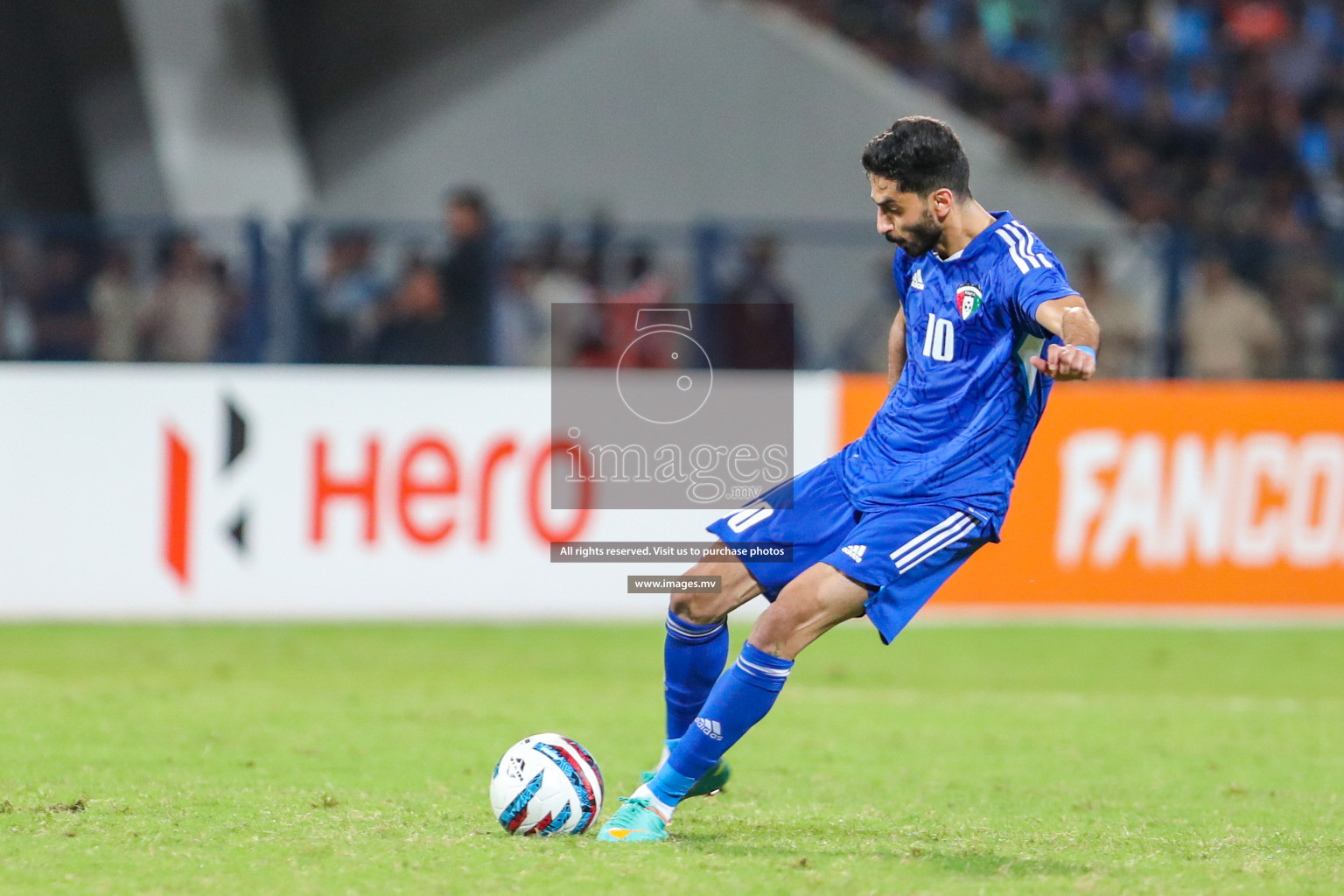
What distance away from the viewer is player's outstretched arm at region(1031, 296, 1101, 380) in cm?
475

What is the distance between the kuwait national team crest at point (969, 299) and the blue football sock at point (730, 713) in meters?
1.25

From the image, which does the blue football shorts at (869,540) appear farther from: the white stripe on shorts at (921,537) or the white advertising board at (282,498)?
the white advertising board at (282,498)

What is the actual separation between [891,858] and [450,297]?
777 centimetres

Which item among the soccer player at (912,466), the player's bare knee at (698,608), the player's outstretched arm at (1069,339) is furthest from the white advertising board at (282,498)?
the player's outstretched arm at (1069,339)

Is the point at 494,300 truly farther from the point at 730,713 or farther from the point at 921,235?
the point at 730,713

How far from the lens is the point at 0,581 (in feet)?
36.1

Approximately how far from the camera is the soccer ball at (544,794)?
5367 mm

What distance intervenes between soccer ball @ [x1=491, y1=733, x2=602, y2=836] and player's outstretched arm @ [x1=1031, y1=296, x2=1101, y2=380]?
1971 millimetres

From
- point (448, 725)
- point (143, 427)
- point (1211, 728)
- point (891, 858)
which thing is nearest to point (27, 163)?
point (143, 427)

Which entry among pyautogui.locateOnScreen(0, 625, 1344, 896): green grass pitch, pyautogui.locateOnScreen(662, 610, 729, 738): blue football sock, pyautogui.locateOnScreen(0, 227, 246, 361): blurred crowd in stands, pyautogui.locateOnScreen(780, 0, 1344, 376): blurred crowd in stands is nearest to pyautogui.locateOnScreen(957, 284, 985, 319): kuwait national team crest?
pyautogui.locateOnScreen(662, 610, 729, 738): blue football sock

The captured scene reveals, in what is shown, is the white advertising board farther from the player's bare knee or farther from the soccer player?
the soccer player

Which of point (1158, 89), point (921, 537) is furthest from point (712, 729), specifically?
point (1158, 89)

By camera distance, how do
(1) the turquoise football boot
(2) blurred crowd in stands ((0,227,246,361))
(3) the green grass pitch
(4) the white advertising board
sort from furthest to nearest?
1. (2) blurred crowd in stands ((0,227,246,361))
2. (4) the white advertising board
3. (1) the turquoise football boot
4. (3) the green grass pitch

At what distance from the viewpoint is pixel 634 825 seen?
5312 mm
